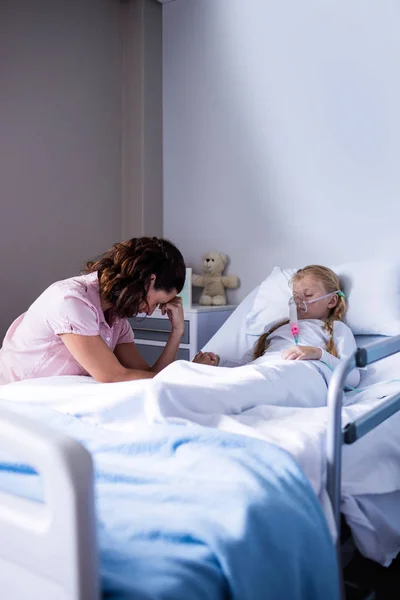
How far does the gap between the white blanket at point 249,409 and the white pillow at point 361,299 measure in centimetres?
84

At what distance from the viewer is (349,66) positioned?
10.1 feet

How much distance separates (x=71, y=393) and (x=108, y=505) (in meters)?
0.59

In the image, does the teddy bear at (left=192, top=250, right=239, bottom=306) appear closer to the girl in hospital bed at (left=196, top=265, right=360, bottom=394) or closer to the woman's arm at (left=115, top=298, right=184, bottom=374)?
the girl in hospital bed at (left=196, top=265, right=360, bottom=394)

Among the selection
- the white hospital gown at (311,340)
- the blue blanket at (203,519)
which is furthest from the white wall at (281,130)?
the blue blanket at (203,519)

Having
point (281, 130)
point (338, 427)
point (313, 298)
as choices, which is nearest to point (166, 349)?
point (313, 298)

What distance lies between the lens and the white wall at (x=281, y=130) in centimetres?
301

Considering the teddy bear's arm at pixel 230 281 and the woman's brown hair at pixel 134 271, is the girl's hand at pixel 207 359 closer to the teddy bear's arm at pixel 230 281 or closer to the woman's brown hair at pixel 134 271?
the woman's brown hair at pixel 134 271

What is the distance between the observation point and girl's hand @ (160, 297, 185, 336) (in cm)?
221

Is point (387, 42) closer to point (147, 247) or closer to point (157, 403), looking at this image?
point (147, 247)

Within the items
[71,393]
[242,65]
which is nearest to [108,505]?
[71,393]

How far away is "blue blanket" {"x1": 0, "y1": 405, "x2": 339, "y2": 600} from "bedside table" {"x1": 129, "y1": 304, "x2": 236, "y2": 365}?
183 centimetres

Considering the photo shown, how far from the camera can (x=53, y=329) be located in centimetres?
193

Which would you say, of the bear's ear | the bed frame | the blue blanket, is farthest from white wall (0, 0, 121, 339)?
the bed frame

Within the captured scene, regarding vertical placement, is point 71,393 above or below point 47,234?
below
